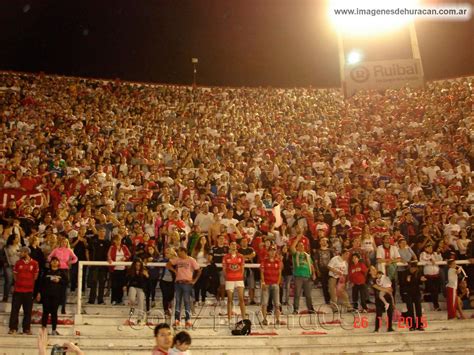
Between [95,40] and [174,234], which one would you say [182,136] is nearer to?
[174,234]

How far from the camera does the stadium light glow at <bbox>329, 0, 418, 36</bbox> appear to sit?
84.4 feet

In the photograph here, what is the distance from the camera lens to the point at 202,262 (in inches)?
518

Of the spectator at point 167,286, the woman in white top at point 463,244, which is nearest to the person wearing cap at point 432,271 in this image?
the woman in white top at point 463,244

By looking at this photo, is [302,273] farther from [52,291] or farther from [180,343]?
[180,343]

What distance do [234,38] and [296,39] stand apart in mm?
3827

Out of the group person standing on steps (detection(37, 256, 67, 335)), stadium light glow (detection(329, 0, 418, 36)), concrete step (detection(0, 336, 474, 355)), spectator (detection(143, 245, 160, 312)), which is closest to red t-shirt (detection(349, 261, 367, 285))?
concrete step (detection(0, 336, 474, 355))

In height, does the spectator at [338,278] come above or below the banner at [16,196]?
below

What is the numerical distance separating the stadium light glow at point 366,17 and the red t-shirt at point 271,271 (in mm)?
15721

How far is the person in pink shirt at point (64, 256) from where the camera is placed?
12.1 meters

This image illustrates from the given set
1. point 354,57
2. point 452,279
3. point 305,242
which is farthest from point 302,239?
point 354,57

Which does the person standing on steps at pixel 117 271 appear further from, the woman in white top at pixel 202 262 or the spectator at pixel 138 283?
the woman in white top at pixel 202 262

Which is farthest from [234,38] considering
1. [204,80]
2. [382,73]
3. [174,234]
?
[174,234]

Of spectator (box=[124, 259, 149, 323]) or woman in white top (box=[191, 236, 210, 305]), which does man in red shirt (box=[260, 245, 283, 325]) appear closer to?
woman in white top (box=[191, 236, 210, 305])

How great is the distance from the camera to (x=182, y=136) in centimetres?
2072
